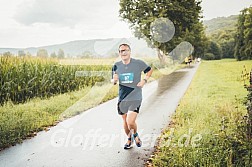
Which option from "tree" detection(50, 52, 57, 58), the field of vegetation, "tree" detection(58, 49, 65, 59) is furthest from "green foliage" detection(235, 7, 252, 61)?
"tree" detection(50, 52, 57, 58)

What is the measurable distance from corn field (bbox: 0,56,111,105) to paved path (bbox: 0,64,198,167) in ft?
8.27

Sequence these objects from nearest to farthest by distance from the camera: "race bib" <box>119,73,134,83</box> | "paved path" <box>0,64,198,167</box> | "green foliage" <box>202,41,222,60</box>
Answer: "paved path" <box>0,64,198,167</box> < "race bib" <box>119,73,134,83</box> < "green foliage" <box>202,41,222,60</box>

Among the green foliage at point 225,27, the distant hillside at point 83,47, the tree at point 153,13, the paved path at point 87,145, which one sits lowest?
the paved path at point 87,145

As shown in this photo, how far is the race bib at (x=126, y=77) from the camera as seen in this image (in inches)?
169

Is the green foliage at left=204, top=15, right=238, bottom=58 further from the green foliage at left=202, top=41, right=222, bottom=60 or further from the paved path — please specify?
the paved path

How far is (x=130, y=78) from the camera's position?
4285 mm

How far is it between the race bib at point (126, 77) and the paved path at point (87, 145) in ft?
3.73

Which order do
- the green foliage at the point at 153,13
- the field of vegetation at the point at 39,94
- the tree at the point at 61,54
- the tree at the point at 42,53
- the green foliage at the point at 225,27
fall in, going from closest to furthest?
1. the field of vegetation at the point at 39,94
2. the tree at the point at 42,53
3. the tree at the point at 61,54
4. the green foliage at the point at 225,27
5. the green foliage at the point at 153,13

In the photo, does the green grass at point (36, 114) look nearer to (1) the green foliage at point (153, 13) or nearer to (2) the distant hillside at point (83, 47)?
(2) the distant hillside at point (83, 47)

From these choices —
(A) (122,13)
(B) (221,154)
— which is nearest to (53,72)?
(B) (221,154)

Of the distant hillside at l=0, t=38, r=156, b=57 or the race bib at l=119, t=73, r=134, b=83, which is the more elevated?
the distant hillside at l=0, t=38, r=156, b=57

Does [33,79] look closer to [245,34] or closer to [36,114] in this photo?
[36,114]

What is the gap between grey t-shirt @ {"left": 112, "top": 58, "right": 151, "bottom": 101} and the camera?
4297 mm

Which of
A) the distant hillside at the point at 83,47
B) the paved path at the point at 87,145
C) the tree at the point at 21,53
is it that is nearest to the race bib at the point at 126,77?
the paved path at the point at 87,145
